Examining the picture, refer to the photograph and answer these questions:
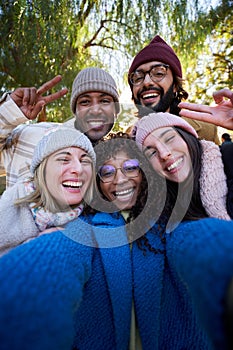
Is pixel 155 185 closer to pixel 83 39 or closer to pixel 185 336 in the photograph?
pixel 185 336

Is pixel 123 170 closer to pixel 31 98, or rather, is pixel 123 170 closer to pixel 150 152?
pixel 150 152

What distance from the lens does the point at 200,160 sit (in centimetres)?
114

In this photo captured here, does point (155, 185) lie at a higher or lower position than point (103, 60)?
lower

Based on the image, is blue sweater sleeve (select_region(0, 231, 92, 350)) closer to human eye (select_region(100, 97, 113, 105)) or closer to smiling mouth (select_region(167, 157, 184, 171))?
smiling mouth (select_region(167, 157, 184, 171))

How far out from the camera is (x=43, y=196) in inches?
44.0

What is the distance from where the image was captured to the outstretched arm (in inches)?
45.9

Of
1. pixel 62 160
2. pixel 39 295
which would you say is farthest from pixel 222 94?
pixel 39 295

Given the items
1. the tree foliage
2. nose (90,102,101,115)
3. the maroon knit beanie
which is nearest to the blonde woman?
nose (90,102,101,115)

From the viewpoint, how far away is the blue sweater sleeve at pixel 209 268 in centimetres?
42

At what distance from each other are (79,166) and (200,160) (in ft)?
1.56

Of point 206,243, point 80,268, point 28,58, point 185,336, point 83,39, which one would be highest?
point 83,39

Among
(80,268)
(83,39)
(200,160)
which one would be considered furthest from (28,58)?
(80,268)

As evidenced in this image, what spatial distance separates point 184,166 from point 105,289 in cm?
53

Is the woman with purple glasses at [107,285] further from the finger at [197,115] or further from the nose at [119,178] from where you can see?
the finger at [197,115]
